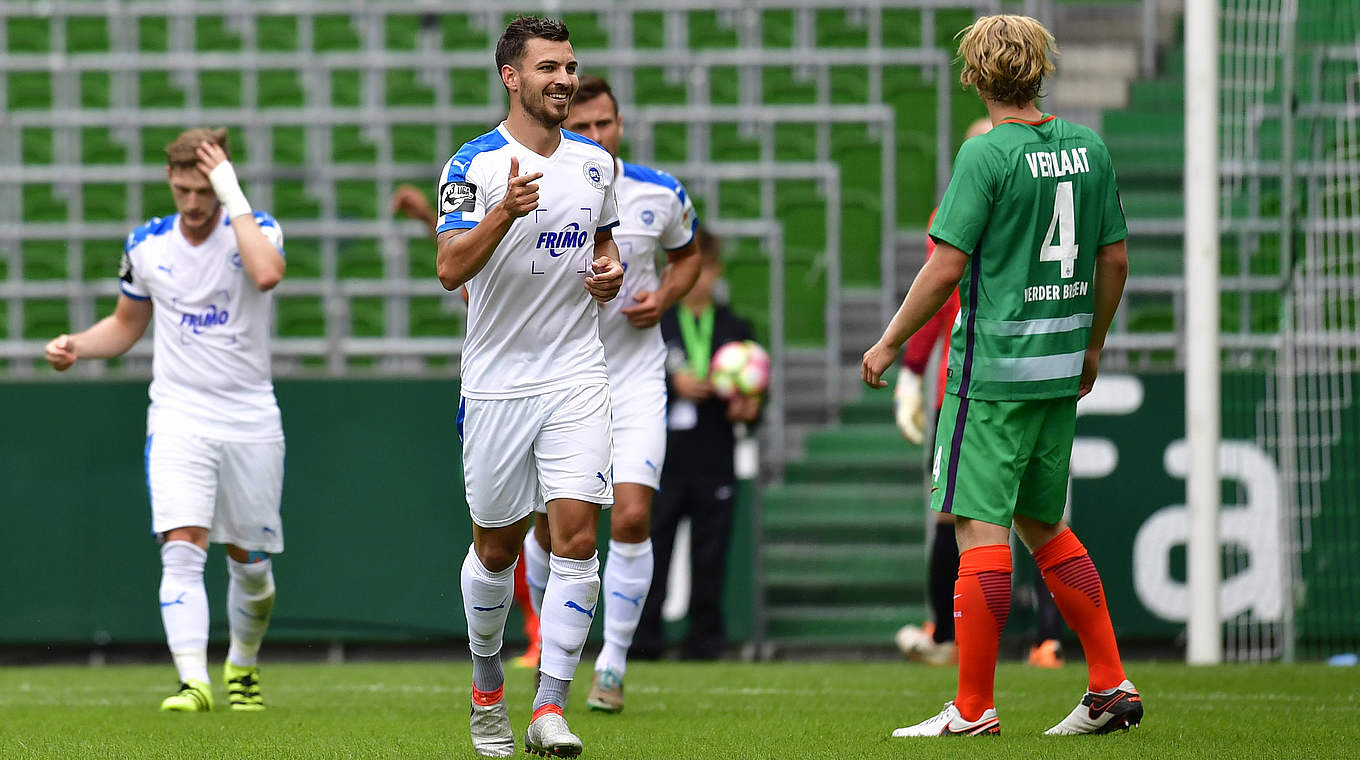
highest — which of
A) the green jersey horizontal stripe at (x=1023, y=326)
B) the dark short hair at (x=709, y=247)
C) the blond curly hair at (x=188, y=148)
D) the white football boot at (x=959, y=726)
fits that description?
the blond curly hair at (x=188, y=148)

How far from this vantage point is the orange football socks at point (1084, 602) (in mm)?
5422

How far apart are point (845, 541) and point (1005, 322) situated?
6.27 meters

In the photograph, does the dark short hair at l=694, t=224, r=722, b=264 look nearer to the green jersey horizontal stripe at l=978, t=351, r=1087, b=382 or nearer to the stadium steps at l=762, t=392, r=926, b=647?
the stadium steps at l=762, t=392, r=926, b=647

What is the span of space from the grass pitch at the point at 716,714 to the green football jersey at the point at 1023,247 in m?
1.12

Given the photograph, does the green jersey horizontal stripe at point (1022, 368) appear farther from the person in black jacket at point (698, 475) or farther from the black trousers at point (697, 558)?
the black trousers at point (697, 558)

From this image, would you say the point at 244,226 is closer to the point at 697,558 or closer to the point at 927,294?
the point at 927,294

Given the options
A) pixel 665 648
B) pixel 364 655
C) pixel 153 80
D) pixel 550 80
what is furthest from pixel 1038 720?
pixel 153 80

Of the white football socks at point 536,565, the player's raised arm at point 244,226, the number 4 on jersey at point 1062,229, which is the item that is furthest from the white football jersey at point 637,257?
the number 4 on jersey at point 1062,229

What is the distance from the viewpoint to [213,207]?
23.7 feet

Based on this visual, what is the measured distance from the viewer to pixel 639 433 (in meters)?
6.74

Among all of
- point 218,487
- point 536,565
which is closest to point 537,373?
point 536,565

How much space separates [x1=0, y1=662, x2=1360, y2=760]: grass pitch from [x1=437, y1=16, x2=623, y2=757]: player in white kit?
39 centimetres

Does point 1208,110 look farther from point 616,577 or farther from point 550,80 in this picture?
point 550,80

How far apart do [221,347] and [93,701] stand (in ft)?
6.00
